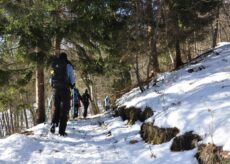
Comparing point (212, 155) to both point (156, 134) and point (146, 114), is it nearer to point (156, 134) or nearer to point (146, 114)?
point (156, 134)

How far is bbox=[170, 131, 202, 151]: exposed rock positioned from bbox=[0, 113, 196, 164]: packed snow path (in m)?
0.16

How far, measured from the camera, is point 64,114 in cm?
1011

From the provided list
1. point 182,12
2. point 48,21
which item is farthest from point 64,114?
point 182,12

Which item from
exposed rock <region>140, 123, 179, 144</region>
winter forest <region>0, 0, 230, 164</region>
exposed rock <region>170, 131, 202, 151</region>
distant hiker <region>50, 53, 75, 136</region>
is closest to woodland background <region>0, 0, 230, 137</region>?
winter forest <region>0, 0, 230, 164</region>

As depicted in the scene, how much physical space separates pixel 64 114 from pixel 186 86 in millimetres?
3324

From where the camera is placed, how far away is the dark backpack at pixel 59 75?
394 inches

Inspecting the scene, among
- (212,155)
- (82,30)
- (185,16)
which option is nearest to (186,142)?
(212,155)

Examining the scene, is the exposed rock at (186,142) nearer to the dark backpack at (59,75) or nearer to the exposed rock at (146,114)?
the exposed rock at (146,114)

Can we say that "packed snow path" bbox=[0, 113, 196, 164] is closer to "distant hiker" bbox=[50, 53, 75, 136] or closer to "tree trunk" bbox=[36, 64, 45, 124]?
"distant hiker" bbox=[50, 53, 75, 136]

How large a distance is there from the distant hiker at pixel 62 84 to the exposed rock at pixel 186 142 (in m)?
4.03

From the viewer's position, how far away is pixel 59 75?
10.0 meters

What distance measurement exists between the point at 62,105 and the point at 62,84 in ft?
1.82

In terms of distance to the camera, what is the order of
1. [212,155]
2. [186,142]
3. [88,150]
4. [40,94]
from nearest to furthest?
[212,155], [186,142], [88,150], [40,94]

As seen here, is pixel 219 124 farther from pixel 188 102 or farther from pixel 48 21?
pixel 48 21
